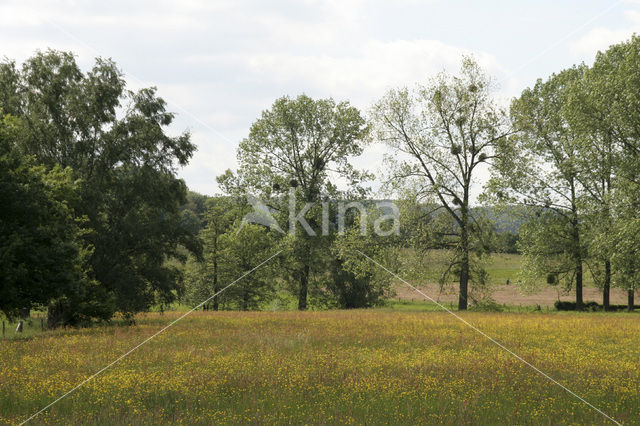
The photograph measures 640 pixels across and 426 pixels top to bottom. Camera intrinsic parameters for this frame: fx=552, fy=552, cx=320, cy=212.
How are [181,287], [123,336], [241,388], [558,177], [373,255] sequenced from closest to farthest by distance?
[241,388]
[123,336]
[181,287]
[373,255]
[558,177]

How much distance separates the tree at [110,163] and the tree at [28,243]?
617 centimetres

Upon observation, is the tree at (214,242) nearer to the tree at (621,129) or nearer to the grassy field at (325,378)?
the tree at (621,129)

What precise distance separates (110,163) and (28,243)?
1093 cm

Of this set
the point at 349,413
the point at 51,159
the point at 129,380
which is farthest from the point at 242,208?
the point at 349,413

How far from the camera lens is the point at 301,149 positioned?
46250 millimetres

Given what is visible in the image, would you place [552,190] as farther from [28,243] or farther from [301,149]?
[28,243]

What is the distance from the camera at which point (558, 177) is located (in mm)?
39812

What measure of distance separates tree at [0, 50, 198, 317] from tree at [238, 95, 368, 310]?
541 inches

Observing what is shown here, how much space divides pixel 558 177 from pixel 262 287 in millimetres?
31802

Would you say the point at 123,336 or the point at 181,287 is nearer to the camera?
the point at 123,336

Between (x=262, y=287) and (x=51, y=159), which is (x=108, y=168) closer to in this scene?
(x=51, y=159)

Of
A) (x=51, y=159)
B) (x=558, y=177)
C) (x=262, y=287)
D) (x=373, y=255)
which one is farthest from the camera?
(x=262, y=287)

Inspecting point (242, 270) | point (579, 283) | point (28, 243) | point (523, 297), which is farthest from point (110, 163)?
point (523, 297)

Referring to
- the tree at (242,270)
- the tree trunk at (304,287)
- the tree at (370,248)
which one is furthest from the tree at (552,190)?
the tree at (242,270)
